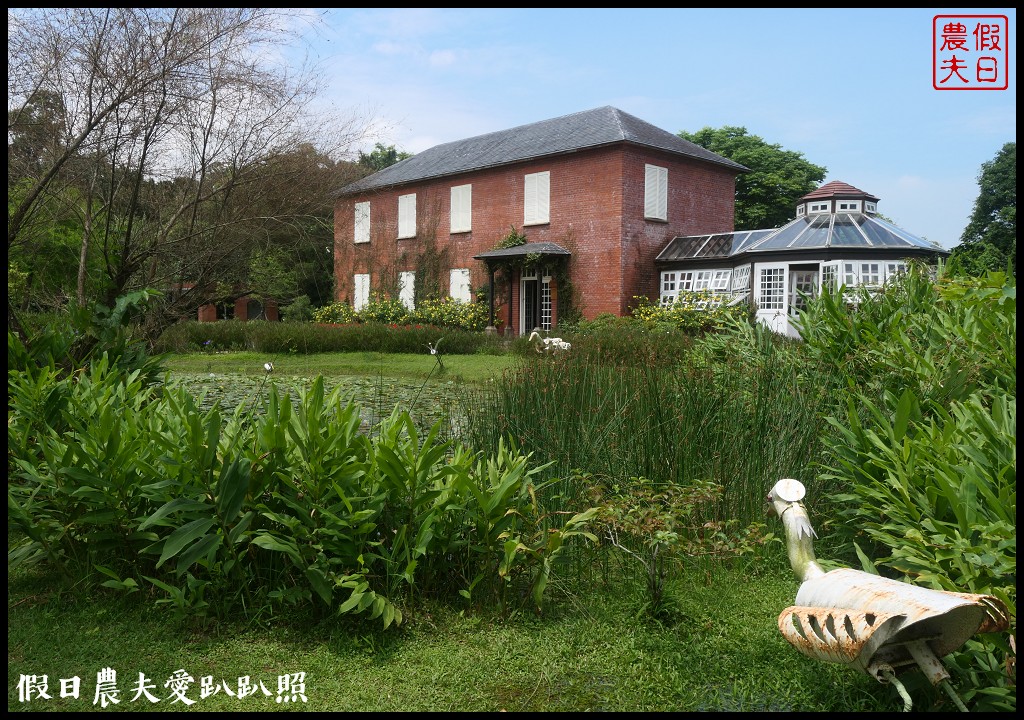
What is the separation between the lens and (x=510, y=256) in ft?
64.9

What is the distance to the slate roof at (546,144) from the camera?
1873cm

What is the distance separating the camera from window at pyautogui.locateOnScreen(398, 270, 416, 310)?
2280 cm

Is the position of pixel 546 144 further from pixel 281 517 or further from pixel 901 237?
pixel 281 517

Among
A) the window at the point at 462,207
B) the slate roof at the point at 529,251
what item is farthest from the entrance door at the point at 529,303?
the window at the point at 462,207

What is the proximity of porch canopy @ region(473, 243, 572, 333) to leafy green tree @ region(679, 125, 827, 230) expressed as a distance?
48.6 ft

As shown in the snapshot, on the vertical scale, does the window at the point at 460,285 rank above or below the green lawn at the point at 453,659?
above

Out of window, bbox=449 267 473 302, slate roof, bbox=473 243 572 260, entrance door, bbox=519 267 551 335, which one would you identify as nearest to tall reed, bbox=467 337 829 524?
slate roof, bbox=473 243 572 260

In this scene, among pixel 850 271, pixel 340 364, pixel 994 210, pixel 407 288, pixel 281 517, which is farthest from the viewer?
pixel 994 210

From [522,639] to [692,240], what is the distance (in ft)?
56.6

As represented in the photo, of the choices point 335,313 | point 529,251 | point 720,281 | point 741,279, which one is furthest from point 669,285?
point 335,313

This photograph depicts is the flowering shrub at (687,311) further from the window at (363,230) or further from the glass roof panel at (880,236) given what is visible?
the window at (363,230)

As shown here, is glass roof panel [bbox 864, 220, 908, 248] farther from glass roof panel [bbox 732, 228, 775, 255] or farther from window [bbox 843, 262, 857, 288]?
glass roof panel [bbox 732, 228, 775, 255]

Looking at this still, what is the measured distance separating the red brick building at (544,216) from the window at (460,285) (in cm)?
4

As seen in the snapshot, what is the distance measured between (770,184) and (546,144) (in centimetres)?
1506
